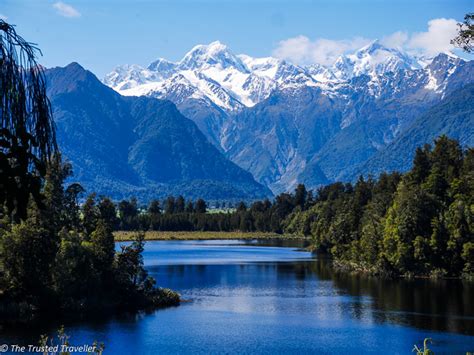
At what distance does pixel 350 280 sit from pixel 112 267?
147 feet

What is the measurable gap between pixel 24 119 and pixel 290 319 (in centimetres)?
6388

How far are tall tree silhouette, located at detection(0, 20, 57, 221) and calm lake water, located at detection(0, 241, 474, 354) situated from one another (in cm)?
4748

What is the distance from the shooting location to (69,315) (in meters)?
66.3

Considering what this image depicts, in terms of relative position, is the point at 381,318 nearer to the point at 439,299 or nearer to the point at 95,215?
the point at 439,299

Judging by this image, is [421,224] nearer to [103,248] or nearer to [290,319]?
[290,319]

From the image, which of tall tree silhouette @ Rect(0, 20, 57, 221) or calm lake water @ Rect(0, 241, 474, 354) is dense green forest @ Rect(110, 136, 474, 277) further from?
tall tree silhouette @ Rect(0, 20, 57, 221)

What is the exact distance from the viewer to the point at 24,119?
9312 mm

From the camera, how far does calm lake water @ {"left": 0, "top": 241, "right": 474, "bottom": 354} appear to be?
57.2m

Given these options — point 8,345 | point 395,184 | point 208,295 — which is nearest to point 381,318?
point 208,295

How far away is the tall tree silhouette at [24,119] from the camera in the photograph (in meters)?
9.01

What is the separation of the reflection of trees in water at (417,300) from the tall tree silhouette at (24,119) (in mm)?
59480

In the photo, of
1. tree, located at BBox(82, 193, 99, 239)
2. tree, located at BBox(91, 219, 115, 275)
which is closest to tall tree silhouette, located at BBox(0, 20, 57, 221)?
tree, located at BBox(91, 219, 115, 275)

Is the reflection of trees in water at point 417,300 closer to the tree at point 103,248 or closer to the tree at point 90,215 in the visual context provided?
the tree at point 103,248

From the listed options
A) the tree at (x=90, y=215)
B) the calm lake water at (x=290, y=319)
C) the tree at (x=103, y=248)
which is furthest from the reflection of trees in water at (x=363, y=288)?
the tree at (x=103, y=248)
